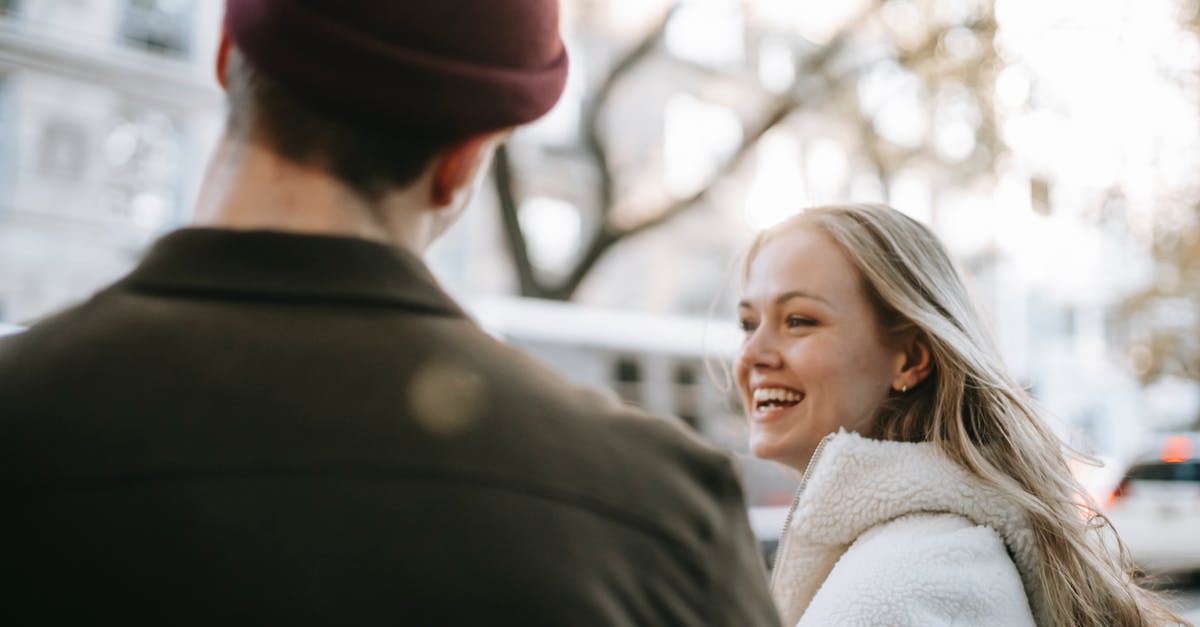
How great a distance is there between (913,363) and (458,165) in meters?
1.58

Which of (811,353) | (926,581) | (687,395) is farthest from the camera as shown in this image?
(687,395)

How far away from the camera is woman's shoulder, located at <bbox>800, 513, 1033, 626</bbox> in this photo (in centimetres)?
174

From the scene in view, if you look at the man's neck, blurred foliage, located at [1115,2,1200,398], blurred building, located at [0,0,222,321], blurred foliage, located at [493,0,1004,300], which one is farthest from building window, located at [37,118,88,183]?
blurred foliage, located at [1115,2,1200,398]

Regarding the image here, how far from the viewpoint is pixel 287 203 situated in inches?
35.9

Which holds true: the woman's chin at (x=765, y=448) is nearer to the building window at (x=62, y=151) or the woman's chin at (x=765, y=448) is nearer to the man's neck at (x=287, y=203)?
the man's neck at (x=287, y=203)

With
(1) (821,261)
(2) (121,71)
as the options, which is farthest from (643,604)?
(2) (121,71)

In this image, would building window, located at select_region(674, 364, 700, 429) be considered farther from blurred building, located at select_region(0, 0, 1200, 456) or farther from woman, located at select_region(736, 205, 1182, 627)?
woman, located at select_region(736, 205, 1182, 627)

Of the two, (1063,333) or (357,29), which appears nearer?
→ (357,29)

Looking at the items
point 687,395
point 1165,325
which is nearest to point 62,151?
point 687,395

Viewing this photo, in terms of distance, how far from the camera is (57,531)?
78 centimetres

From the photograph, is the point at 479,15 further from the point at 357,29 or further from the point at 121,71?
the point at 121,71

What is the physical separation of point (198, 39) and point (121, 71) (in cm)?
165

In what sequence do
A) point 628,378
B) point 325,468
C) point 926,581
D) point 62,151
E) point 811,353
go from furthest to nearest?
point 62,151 → point 628,378 → point 811,353 → point 926,581 → point 325,468

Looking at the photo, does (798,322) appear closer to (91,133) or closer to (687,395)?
(687,395)
